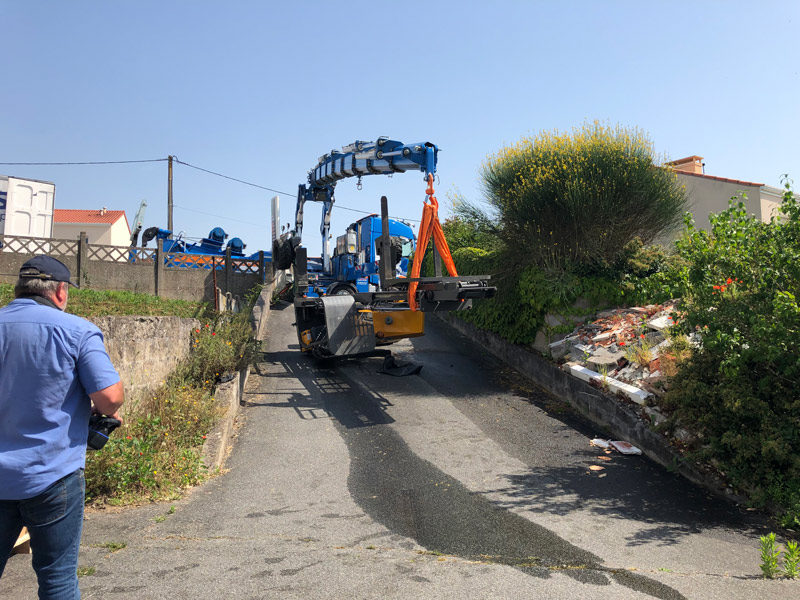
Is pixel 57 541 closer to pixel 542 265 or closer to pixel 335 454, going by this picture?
pixel 335 454

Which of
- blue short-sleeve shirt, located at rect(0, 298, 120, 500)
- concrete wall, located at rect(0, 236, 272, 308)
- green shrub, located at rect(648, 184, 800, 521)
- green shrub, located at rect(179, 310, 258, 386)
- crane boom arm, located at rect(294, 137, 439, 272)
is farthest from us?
concrete wall, located at rect(0, 236, 272, 308)

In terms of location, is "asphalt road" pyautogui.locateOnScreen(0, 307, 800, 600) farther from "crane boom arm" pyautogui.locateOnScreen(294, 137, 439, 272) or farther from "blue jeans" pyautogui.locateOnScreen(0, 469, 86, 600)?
"crane boom arm" pyautogui.locateOnScreen(294, 137, 439, 272)

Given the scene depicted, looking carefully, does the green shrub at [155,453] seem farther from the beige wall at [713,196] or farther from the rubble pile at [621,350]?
the beige wall at [713,196]

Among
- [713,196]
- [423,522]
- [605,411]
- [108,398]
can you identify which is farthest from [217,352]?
[713,196]

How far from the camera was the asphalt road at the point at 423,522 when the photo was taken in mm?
3709

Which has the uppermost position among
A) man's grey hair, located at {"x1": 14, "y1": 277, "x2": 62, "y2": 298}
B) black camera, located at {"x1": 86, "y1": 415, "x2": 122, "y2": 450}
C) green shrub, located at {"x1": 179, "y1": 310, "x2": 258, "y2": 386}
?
man's grey hair, located at {"x1": 14, "y1": 277, "x2": 62, "y2": 298}

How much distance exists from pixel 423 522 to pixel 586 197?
8211 millimetres

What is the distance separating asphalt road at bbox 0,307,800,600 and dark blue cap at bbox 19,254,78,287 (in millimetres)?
2025

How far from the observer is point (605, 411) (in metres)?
8.51

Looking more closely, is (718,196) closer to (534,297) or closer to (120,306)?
(534,297)

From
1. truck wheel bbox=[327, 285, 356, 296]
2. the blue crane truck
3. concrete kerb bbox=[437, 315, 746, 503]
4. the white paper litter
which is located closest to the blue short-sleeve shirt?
concrete kerb bbox=[437, 315, 746, 503]

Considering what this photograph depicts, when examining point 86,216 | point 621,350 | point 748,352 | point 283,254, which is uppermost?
point 86,216

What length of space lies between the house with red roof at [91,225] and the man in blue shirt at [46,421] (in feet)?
144

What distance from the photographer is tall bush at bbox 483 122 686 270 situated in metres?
11.4
